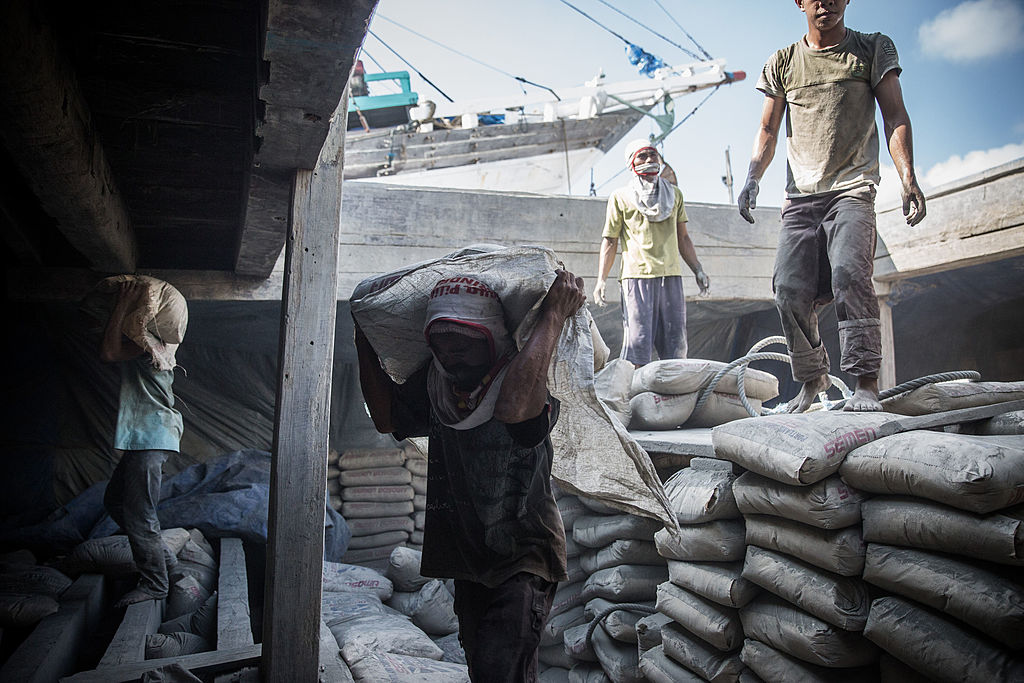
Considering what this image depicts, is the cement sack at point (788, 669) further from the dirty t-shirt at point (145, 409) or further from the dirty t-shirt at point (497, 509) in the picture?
the dirty t-shirt at point (145, 409)

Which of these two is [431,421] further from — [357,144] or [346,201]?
[357,144]

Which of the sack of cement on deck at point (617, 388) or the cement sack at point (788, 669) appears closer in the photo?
the cement sack at point (788, 669)

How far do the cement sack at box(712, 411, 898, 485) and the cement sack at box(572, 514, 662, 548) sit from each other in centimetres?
78

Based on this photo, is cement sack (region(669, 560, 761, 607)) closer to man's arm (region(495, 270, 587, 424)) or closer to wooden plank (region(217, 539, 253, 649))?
man's arm (region(495, 270, 587, 424))

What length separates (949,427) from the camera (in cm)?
262

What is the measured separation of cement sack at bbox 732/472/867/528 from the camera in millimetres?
2162

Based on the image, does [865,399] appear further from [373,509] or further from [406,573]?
[373,509]

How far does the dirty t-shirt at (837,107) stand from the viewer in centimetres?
284

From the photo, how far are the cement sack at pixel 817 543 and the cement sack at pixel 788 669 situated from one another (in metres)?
0.32

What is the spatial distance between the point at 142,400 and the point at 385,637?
1685mm

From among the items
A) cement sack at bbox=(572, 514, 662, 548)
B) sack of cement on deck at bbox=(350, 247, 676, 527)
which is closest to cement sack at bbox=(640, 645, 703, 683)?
cement sack at bbox=(572, 514, 662, 548)

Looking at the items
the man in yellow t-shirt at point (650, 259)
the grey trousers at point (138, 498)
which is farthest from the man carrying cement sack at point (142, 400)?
the man in yellow t-shirt at point (650, 259)

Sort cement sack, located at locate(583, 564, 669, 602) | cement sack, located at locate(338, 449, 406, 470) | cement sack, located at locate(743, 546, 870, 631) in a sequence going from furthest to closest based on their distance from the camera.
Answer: cement sack, located at locate(338, 449, 406, 470) < cement sack, located at locate(583, 564, 669, 602) < cement sack, located at locate(743, 546, 870, 631)

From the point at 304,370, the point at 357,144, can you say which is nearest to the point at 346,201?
the point at 304,370
